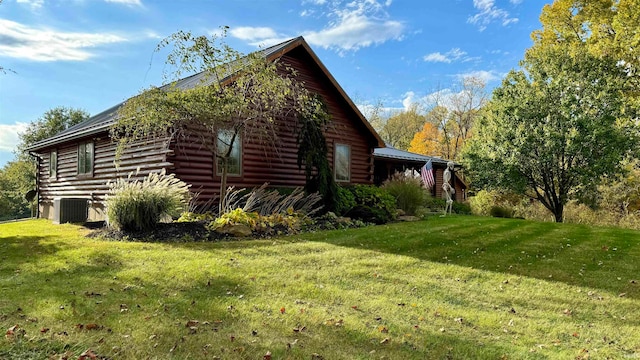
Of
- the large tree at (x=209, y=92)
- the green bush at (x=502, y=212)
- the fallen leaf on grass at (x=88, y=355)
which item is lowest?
the fallen leaf on grass at (x=88, y=355)

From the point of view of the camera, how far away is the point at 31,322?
340 centimetres

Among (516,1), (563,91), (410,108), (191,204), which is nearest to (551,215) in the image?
(563,91)

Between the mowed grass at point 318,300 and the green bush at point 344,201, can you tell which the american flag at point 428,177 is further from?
the mowed grass at point 318,300

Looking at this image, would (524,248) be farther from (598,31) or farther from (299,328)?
(598,31)

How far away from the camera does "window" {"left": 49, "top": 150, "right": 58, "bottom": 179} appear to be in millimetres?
16219

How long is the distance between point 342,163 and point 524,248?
26.0 ft

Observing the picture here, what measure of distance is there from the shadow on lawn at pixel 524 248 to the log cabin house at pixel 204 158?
13.7 feet

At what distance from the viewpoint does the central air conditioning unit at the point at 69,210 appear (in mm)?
12320

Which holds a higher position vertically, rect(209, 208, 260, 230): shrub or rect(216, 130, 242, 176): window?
rect(216, 130, 242, 176): window

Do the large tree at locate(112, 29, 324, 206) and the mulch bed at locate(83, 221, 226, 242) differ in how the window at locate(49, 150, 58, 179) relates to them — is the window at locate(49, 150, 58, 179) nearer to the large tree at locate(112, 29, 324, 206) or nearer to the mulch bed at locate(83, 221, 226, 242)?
the large tree at locate(112, 29, 324, 206)

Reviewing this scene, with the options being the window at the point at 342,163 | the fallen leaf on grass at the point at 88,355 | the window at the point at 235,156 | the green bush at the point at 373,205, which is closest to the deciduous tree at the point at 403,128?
the window at the point at 342,163

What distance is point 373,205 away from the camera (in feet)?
39.1

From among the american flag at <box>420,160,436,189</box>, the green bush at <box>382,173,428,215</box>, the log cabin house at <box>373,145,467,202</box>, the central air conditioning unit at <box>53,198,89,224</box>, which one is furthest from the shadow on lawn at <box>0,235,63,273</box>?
the log cabin house at <box>373,145,467,202</box>

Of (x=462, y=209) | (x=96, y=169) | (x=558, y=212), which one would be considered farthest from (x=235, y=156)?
(x=558, y=212)
